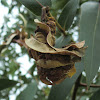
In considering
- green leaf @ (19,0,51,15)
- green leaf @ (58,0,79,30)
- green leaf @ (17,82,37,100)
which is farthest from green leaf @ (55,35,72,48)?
green leaf @ (17,82,37,100)

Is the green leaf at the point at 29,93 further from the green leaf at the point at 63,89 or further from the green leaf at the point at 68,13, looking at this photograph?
the green leaf at the point at 68,13

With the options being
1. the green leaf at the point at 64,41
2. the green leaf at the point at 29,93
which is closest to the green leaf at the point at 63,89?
the green leaf at the point at 64,41

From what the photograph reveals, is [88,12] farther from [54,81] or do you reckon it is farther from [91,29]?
[54,81]

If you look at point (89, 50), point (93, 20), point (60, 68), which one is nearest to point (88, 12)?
point (93, 20)

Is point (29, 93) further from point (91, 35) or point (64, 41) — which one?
point (91, 35)

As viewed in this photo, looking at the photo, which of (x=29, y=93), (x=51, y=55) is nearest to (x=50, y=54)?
(x=51, y=55)

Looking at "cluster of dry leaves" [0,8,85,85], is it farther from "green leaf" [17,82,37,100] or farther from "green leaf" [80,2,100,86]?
"green leaf" [17,82,37,100]
